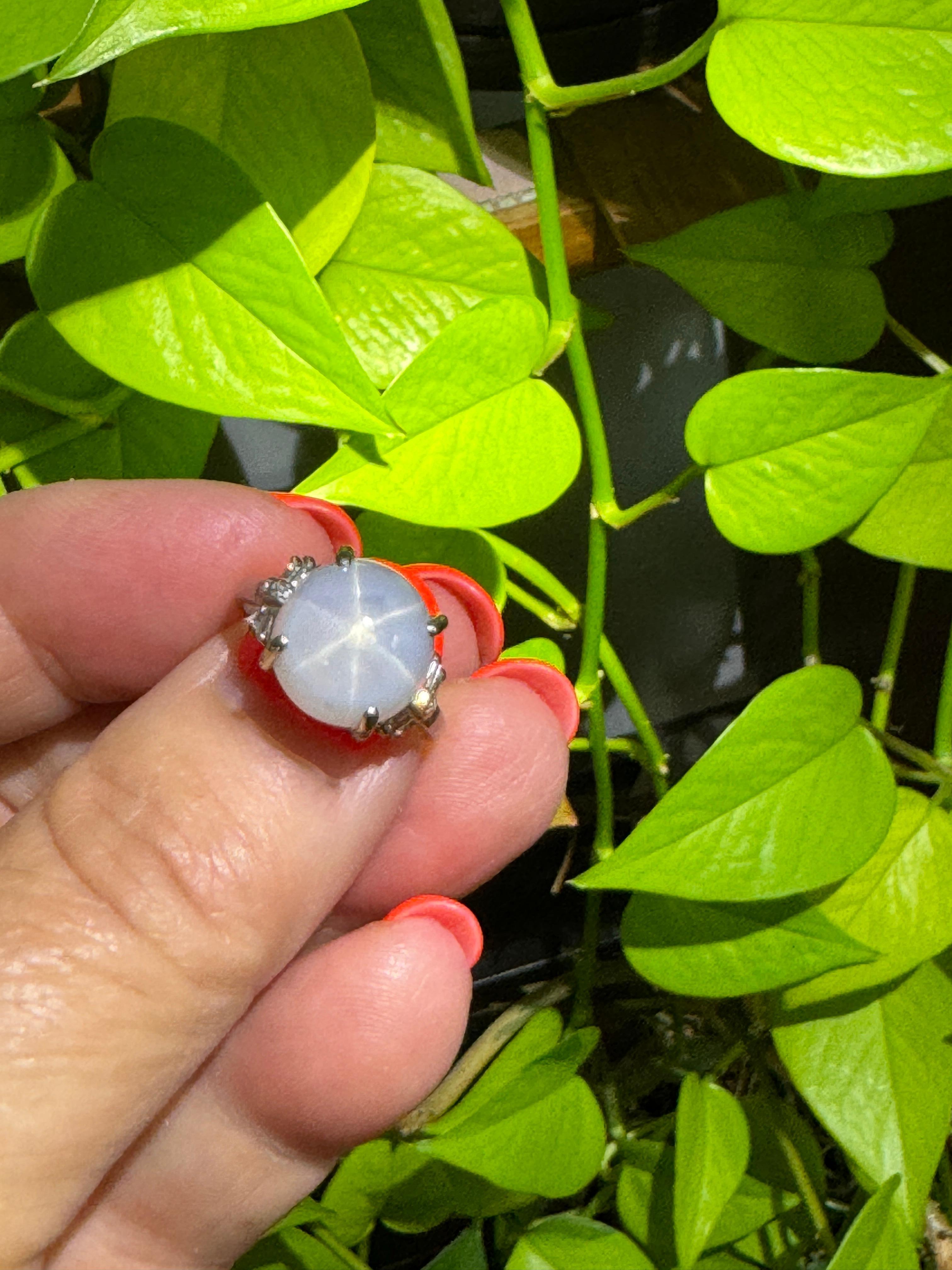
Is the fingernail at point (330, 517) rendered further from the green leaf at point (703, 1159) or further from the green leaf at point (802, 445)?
the green leaf at point (703, 1159)

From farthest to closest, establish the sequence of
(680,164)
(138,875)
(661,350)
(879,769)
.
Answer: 1. (661,350)
2. (680,164)
3. (879,769)
4. (138,875)

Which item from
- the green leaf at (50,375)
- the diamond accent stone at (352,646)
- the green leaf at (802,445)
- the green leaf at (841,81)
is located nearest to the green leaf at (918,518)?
the green leaf at (802,445)

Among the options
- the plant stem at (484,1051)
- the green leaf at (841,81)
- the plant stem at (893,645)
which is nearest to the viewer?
the green leaf at (841,81)

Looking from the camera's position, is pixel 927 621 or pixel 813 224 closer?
pixel 813 224

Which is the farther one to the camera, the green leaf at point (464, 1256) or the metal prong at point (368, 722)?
the green leaf at point (464, 1256)

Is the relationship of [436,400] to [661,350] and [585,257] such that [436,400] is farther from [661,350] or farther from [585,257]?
[661,350]

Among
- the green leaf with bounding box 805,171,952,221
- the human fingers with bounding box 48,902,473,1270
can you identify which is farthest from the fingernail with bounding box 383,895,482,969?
the green leaf with bounding box 805,171,952,221

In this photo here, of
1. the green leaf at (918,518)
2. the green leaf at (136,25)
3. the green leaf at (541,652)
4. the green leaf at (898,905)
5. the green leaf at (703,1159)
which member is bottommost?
the green leaf at (703,1159)

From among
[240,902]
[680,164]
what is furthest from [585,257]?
[240,902]

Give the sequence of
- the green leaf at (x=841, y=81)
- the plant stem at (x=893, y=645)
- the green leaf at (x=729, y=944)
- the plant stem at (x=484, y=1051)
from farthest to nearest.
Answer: the plant stem at (x=484, y=1051) → the plant stem at (x=893, y=645) → the green leaf at (x=729, y=944) → the green leaf at (x=841, y=81)
